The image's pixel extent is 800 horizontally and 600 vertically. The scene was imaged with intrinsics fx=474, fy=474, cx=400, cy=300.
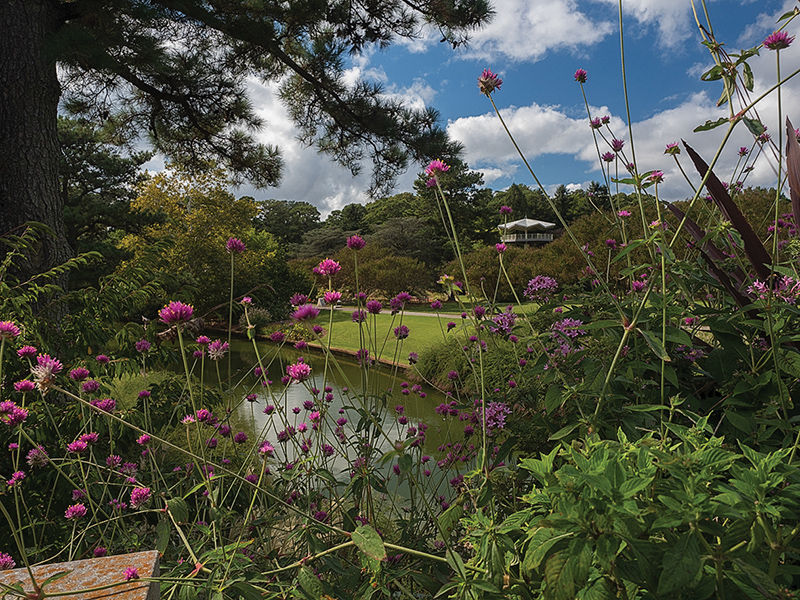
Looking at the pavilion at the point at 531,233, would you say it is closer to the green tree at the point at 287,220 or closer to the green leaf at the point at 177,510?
the green tree at the point at 287,220

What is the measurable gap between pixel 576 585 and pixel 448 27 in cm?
544

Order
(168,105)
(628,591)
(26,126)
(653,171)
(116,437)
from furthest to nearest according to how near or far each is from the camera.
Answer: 1. (168,105)
2. (26,126)
3. (116,437)
4. (653,171)
5. (628,591)

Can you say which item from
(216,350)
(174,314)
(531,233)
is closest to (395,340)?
(216,350)

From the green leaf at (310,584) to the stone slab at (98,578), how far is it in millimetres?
247

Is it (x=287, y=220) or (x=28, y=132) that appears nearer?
(x=28, y=132)

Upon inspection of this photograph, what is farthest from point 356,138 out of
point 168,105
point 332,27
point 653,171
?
point 653,171

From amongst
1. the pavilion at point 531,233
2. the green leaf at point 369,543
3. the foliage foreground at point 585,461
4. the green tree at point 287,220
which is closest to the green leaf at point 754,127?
the foliage foreground at point 585,461

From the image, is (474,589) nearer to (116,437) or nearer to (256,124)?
(116,437)

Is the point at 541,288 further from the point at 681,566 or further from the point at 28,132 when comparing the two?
the point at 28,132

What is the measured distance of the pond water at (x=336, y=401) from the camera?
170 centimetres

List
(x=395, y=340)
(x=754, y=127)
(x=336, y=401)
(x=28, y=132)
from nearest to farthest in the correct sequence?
(x=754, y=127), (x=28, y=132), (x=336, y=401), (x=395, y=340)

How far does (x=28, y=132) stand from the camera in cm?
352

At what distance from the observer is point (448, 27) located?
197 inches

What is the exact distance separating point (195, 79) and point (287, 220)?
96.4ft
